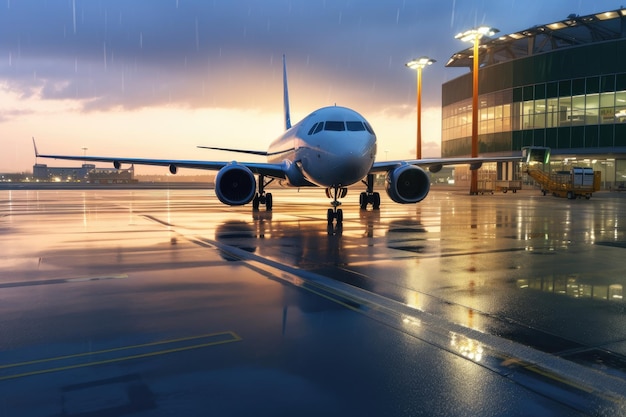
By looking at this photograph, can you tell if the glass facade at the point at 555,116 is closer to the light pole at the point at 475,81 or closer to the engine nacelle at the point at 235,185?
the light pole at the point at 475,81

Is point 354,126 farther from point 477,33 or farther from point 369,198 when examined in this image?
point 477,33

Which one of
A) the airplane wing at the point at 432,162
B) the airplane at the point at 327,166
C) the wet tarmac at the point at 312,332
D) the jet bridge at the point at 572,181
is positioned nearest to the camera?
the wet tarmac at the point at 312,332

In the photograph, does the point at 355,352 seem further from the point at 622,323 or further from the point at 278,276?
the point at 278,276

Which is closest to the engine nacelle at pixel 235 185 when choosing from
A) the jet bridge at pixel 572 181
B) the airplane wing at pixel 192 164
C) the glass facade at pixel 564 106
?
the airplane wing at pixel 192 164

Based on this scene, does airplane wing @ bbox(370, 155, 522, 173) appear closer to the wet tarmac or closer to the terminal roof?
the wet tarmac

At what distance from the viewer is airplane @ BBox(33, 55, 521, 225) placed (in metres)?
16.2

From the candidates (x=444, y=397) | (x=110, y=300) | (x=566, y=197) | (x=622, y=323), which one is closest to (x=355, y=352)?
(x=444, y=397)

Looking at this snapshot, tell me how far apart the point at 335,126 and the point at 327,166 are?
1.43 m

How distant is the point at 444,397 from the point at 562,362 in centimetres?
125

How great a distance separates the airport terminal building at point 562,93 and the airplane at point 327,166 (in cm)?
3584

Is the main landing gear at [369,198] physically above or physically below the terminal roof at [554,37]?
below

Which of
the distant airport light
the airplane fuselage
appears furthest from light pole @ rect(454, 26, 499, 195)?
the airplane fuselage

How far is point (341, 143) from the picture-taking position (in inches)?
632

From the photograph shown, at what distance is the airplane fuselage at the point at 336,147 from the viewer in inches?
631
